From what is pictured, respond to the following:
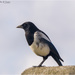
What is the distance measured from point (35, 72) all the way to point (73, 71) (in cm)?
99

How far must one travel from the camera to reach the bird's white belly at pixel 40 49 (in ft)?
26.7

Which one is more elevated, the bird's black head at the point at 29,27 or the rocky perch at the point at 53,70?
the bird's black head at the point at 29,27

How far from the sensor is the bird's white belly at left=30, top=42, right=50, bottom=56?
321 inches

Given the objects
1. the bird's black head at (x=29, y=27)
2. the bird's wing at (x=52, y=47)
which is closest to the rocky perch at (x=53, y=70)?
the bird's wing at (x=52, y=47)

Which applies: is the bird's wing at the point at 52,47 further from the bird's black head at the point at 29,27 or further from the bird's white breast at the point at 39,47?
the bird's black head at the point at 29,27

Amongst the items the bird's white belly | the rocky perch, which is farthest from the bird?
the rocky perch

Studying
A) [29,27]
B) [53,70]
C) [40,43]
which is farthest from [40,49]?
[53,70]

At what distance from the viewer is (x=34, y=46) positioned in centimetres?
815

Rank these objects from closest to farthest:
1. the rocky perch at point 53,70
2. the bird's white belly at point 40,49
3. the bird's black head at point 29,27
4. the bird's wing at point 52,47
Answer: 1. the rocky perch at point 53,70
2. the bird's white belly at point 40,49
3. the bird's wing at point 52,47
4. the bird's black head at point 29,27

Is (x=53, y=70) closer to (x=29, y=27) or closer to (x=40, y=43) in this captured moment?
(x=40, y=43)

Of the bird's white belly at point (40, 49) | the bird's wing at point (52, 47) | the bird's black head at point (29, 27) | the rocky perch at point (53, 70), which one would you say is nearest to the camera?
the rocky perch at point (53, 70)

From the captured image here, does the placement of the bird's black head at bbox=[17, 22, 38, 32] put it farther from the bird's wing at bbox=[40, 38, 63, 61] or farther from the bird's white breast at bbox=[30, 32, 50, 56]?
the bird's wing at bbox=[40, 38, 63, 61]

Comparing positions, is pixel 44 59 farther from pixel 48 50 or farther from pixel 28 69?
pixel 28 69

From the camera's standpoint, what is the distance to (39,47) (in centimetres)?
814
